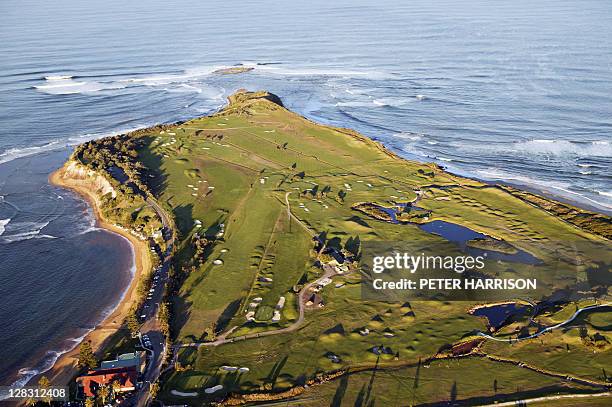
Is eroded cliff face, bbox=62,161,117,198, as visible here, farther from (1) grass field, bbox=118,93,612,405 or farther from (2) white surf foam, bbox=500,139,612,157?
(2) white surf foam, bbox=500,139,612,157

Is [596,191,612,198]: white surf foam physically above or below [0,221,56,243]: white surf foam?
above

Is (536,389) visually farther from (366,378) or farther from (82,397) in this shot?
(82,397)

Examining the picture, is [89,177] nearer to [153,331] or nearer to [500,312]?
[153,331]

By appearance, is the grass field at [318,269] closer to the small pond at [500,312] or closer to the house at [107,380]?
the small pond at [500,312]

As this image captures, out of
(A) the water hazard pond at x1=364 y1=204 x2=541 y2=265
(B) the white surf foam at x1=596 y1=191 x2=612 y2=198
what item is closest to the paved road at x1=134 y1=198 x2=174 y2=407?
(A) the water hazard pond at x1=364 y1=204 x2=541 y2=265

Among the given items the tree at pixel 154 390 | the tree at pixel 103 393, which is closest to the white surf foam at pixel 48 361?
the tree at pixel 103 393

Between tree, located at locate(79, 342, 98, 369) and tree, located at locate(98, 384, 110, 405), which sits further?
tree, located at locate(79, 342, 98, 369)

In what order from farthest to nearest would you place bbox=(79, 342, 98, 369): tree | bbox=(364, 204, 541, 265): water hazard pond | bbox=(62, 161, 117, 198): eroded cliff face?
bbox=(62, 161, 117, 198): eroded cliff face → bbox=(364, 204, 541, 265): water hazard pond → bbox=(79, 342, 98, 369): tree
